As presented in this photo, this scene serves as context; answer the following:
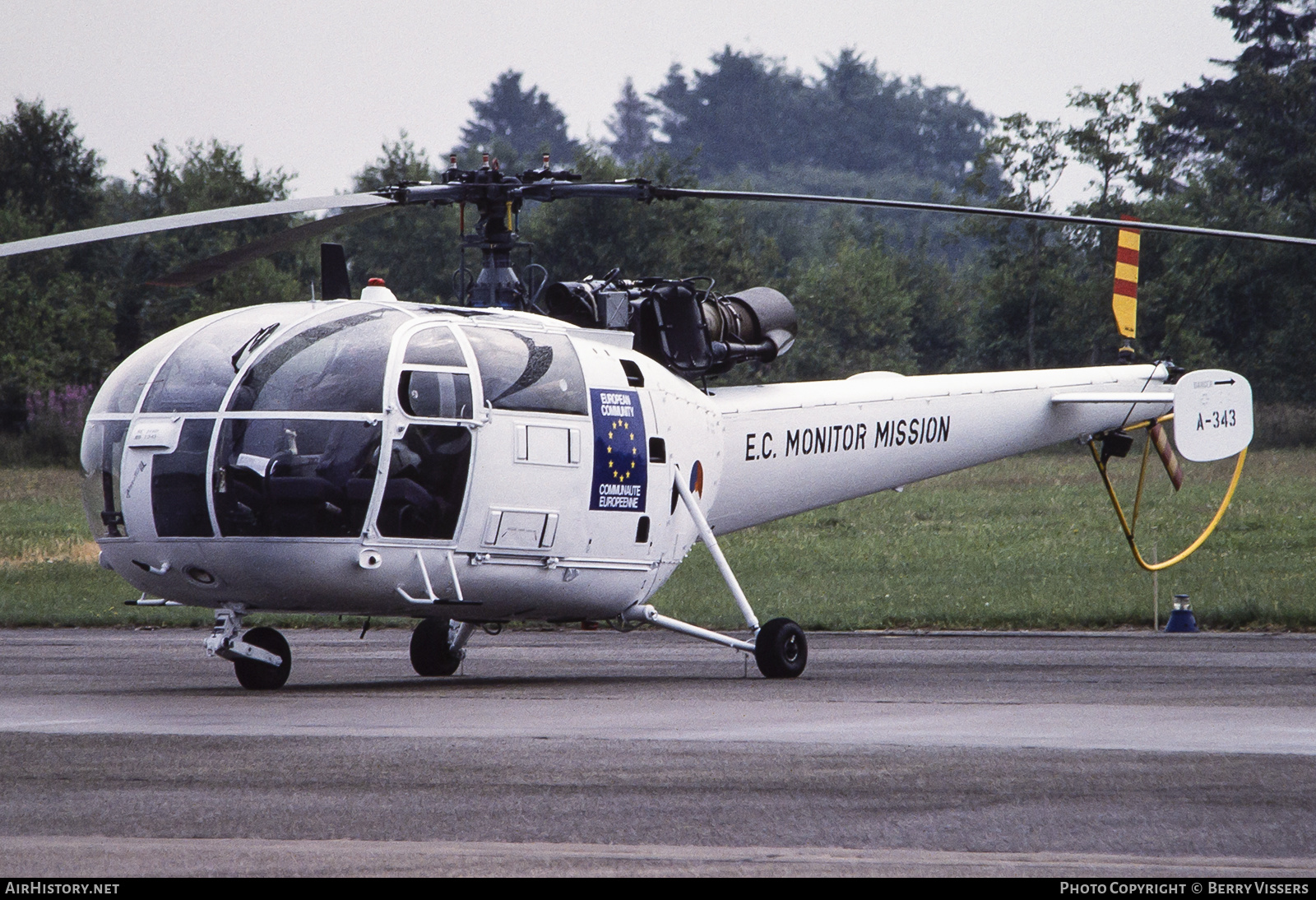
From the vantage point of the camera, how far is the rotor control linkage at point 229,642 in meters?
11.0

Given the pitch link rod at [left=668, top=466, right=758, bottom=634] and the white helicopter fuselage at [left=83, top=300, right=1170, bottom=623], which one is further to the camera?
the pitch link rod at [left=668, top=466, right=758, bottom=634]

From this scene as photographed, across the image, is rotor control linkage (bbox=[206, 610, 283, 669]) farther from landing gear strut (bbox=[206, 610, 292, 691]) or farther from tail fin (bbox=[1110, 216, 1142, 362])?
tail fin (bbox=[1110, 216, 1142, 362])

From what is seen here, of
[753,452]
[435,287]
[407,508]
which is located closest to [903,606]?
[753,452]

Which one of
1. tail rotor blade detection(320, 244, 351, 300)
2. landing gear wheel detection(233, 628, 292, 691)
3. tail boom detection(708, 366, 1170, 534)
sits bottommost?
landing gear wheel detection(233, 628, 292, 691)

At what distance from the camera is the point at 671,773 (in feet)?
24.7

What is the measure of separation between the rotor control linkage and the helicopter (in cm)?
2

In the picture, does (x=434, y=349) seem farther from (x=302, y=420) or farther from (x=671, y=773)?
(x=671, y=773)

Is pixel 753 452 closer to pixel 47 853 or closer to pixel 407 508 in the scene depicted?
pixel 407 508

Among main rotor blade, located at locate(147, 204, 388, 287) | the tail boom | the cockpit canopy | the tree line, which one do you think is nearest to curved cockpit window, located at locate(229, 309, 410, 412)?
the cockpit canopy

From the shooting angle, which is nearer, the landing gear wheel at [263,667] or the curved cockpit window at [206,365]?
the curved cockpit window at [206,365]

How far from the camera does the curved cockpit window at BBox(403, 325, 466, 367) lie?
11.0 meters

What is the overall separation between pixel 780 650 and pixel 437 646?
9.22ft

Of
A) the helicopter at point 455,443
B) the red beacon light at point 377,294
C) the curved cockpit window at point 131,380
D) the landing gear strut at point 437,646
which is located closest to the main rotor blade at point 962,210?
the helicopter at point 455,443

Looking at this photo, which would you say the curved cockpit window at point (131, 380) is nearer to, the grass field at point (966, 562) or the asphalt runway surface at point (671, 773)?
the asphalt runway surface at point (671, 773)
